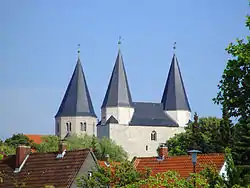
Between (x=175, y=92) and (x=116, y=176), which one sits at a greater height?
(x=175, y=92)

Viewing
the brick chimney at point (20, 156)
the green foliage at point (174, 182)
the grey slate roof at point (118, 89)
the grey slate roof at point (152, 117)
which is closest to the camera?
the green foliage at point (174, 182)

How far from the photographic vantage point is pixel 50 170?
39906mm

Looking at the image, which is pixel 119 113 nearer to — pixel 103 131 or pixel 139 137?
pixel 103 131

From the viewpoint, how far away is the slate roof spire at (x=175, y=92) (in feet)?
469

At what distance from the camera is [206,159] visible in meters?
37.2

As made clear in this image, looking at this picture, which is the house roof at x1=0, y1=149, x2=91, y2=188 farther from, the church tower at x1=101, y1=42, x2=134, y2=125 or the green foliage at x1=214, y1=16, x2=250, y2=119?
the church tower at x1=101, y1=42, x2=134, y2=125

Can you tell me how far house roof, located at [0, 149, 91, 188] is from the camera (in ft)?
127

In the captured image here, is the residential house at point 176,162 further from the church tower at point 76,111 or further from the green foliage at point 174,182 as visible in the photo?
the church tower at point 76,111

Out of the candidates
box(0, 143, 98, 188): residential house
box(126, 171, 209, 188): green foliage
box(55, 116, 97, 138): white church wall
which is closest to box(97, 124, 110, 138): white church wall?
box(55, 116, 97, 138): white church wall

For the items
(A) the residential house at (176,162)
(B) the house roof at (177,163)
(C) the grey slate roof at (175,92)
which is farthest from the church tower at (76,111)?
(B) the house roof at (177,163)

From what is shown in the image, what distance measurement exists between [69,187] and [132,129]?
10554 cm

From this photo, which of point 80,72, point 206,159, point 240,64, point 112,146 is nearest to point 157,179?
point 240,64

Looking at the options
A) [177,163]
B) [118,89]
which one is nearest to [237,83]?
[177,163]

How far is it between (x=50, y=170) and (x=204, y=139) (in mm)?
37104
